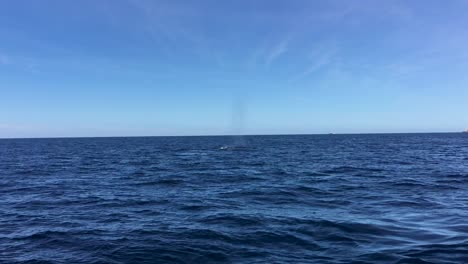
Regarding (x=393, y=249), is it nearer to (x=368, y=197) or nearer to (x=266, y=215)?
(x=266, y=215)

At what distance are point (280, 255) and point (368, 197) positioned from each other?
1177 cm

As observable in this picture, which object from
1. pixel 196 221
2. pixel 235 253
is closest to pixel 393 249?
pixel 235 253

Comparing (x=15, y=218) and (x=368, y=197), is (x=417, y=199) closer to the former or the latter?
(x=368, y=197)

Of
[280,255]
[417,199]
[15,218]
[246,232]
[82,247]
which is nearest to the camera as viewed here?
[280,255]

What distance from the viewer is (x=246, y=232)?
45.9 feet

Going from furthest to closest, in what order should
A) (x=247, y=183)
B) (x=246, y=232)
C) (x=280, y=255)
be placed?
(x=247, y=183) → (x=246, y=232) → (x=280, y=255)

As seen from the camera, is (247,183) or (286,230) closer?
(286,230)

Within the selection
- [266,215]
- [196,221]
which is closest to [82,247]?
[196,221]

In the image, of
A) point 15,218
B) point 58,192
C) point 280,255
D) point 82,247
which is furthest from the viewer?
point 58,192

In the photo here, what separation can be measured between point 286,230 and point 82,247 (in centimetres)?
818

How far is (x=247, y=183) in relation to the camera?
27.8 meters

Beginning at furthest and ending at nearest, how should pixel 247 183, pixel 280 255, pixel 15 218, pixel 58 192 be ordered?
pixel 247 183, pixel 58 192, pixel 15 218, pixel 280 255

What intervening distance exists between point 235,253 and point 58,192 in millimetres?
18097

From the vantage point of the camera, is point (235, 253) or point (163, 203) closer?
point (235, 253)
